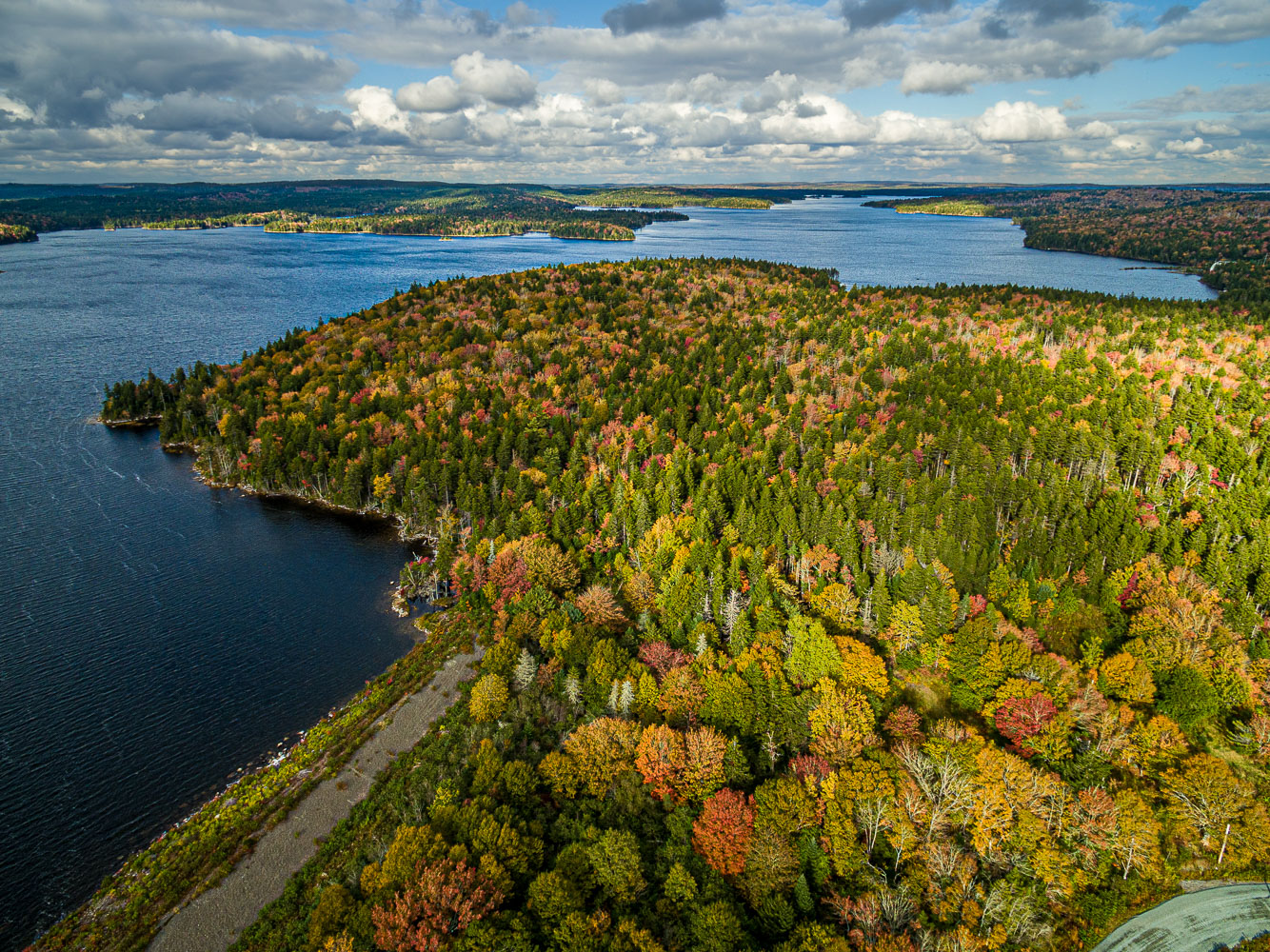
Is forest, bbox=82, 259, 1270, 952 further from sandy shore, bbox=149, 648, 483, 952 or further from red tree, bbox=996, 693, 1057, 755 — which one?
sandy shore, bbox=149, 648, 483, 952

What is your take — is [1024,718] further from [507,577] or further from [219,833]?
[219,833]

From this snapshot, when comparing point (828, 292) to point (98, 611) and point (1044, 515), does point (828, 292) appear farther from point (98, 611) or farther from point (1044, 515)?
point (98, 611)

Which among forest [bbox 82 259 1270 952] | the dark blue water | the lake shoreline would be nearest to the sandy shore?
the lake shoreline

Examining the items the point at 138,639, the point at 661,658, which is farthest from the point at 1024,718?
the point at 138,639

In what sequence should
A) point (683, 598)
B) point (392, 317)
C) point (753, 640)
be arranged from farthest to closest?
point (392, 317)
point (683, 598)
point (753, 640)

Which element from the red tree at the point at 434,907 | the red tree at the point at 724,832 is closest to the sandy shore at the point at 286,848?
the red tree at the point at 434,907

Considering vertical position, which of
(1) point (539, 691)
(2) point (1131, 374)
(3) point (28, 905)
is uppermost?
(2) point (1131, 374)

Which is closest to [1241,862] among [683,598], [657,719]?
[657,719]

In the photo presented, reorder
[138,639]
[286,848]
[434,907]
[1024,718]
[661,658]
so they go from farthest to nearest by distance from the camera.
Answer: [138,639]
[661,658]
[1024,718]
[286,848]
[434,907]
